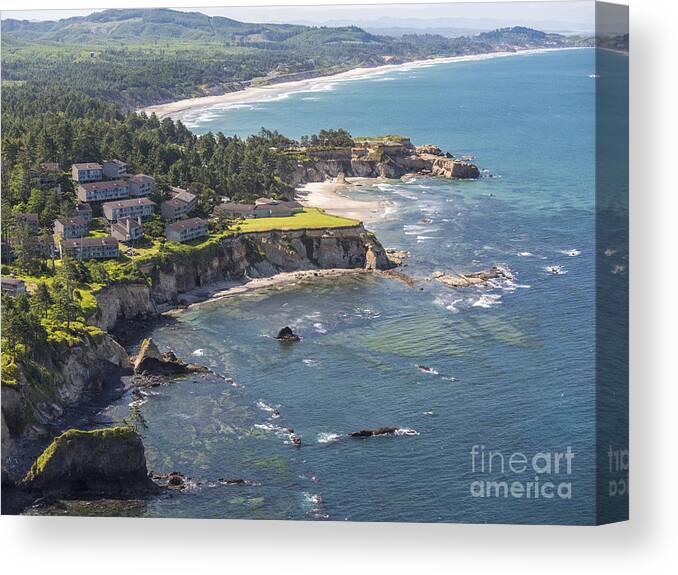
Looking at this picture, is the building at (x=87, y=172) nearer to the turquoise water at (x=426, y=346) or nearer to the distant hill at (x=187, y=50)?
the distant hill at (x=187, y=50)

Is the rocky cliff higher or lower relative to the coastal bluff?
lower

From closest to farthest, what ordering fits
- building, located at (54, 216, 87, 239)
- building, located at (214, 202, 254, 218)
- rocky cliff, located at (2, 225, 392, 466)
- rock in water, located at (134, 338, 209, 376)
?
1. rocky cliff, located at (2, 225, 392, 466)
2. rock in water, located at (134, 338, 209, 376)
3. building, located at (54, 216, 87, 239)
4. building, located at (214, 202, 254, 218)

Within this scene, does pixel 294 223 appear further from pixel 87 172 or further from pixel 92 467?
pixel 92 467

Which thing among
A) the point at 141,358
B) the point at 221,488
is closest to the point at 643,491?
the point at 221,488

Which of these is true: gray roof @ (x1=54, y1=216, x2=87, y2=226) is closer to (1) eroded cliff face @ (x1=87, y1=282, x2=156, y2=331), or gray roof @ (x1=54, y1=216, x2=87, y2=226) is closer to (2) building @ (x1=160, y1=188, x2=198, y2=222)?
(1) eroded cliff face @ (x1=87, y1=282, x2=156, y2=331)

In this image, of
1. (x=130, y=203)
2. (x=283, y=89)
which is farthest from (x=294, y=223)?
(x=283, y=89)

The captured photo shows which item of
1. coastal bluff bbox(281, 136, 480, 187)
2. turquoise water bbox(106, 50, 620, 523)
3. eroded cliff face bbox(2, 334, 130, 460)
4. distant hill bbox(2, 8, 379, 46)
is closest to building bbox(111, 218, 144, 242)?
turquoise water bbox(106, 50, 620, 523)

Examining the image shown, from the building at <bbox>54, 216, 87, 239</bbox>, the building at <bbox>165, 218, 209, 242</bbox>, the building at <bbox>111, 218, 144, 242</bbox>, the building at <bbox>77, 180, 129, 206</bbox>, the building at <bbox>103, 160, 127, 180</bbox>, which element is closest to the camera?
the building at <bbox>54, 216, 87, 239</bbox>
